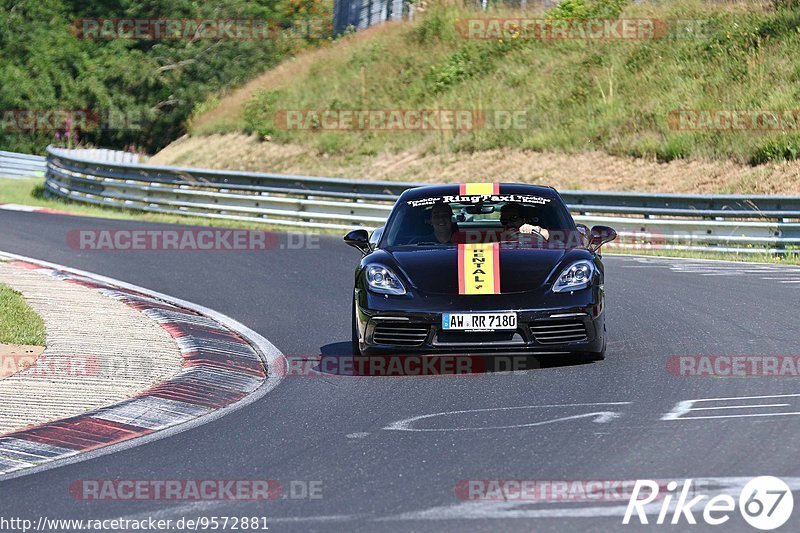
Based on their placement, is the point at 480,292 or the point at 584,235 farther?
the point at 584,235

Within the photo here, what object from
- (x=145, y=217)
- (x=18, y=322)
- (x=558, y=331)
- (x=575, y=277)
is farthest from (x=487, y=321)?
(x=145, y=217)

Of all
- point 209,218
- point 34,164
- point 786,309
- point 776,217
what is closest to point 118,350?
point 786,309

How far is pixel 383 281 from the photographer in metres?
9.62

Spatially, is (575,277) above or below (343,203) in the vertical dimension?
below

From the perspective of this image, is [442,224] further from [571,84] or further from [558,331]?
[571,84]

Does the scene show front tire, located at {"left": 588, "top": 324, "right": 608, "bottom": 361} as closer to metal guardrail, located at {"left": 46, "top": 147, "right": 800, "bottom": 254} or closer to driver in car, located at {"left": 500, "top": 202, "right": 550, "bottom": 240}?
driver in car, located at {"left": 500, "top": 202, "right": 550, "bottom": 240}

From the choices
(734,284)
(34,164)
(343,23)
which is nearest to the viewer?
(734,284)

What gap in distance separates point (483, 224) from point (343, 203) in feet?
42.4

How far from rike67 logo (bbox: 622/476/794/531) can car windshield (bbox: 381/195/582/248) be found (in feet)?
14.5

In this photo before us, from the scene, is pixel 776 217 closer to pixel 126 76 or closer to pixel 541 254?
pixel 541 254

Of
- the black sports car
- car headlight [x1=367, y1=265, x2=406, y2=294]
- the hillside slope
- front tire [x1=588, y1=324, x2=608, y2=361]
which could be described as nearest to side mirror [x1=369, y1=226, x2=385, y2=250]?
the black sports car

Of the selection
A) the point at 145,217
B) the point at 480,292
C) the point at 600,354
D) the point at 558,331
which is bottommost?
the point at 600,354

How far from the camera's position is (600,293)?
31.5ft

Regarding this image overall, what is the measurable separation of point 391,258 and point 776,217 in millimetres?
Result: 10653
